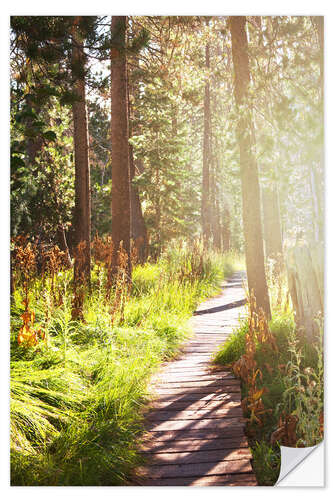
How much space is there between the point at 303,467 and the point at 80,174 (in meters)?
4.89

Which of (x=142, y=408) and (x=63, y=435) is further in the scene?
(x=142, y=408)

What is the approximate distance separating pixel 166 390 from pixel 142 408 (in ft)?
1.24

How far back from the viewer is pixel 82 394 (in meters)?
3.24

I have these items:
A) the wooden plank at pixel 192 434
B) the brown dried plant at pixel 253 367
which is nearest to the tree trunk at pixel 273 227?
the brown dried plant at pixel 253 367

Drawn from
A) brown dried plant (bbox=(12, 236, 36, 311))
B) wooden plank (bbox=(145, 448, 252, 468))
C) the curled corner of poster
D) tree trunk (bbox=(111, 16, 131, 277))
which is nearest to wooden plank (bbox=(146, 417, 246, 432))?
wooden plank (bbox=(145, 448, 252, 468))

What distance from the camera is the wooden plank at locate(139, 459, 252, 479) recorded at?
8.95 ft

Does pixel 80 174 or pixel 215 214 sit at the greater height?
pixel 215 214

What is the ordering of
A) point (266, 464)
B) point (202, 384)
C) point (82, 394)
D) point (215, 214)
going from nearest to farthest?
point (266, 464) → point (82, 394) → point (202, 384) → point (215, 214)

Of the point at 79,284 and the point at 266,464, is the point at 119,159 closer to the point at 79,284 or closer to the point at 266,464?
the point at 79,284

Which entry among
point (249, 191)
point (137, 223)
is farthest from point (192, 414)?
point (137, 223)

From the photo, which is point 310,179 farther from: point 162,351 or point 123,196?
point 123,196

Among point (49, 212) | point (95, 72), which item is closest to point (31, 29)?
point (95, 72)

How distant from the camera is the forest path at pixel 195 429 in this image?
108 inches
